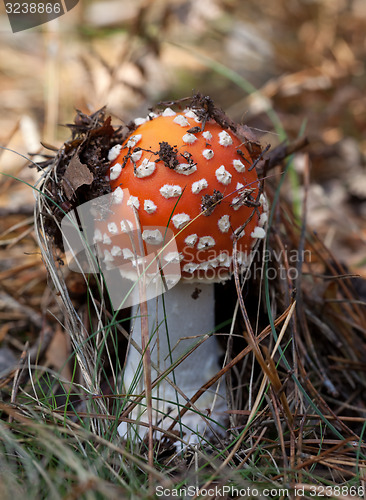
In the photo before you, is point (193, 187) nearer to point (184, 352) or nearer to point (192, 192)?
point (192, 192)

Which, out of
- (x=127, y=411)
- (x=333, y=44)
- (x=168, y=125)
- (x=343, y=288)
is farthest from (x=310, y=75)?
(x=127, y=411)

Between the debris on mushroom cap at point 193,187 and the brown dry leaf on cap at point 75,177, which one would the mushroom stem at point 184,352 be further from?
the brown dry leaf on cap at point 75,177

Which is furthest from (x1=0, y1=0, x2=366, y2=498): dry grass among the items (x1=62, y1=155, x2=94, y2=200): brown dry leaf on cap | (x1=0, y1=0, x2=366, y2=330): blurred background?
(x1=62, y1=155, x2=94, y2=200): brown dry leaf on cap

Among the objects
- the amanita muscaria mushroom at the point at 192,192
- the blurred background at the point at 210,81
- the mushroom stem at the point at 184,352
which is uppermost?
the blurred background at the point at 210,81

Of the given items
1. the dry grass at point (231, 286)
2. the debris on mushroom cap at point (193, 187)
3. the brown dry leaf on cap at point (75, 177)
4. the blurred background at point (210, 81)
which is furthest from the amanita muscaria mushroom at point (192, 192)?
the blurred background at point (210, 81)

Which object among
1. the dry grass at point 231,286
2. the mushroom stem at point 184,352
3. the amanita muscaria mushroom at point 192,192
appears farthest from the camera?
the mushroom stem at point 184,352

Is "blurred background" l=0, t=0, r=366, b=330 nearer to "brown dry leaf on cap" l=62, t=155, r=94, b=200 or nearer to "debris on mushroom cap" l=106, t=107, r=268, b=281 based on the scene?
"brown dry leaf on cap" l=62, t=155, r=94, b=200

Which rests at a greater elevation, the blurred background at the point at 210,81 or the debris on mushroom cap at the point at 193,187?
the blurred background at the point at 210,81

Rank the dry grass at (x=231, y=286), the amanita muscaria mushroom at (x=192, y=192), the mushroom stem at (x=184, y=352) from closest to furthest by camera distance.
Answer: the dry grass at (x=231, y=286), the amanita muscaria mushroom at (x=192, y=192), the mushroom stem at (x=184, y=352)
